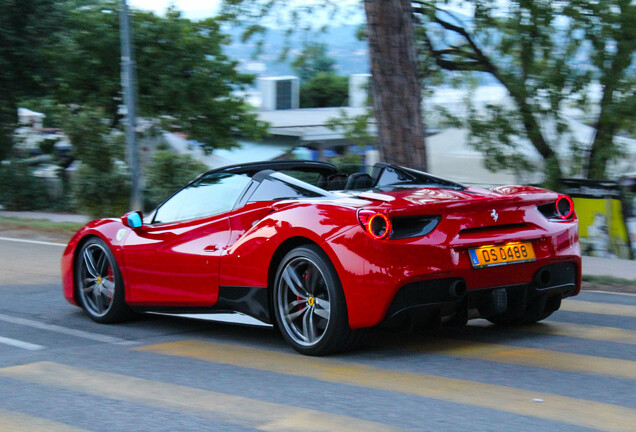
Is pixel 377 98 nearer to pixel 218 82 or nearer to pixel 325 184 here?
pixel 325 184

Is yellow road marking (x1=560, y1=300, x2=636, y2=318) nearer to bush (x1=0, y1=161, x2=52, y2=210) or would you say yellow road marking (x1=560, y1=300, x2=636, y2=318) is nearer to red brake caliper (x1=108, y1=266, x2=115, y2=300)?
red brake caliper (x1=108, y1=266, x2=115, y2=300)

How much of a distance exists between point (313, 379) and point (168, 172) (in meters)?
16.2

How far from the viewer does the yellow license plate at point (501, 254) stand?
5090mm

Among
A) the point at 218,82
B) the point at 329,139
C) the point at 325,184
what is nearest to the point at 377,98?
the point at 325,184

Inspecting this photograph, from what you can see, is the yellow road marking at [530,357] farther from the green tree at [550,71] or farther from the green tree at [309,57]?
the green tree at [309,57]

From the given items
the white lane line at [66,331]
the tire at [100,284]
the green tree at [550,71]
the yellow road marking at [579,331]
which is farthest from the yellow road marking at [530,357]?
the green tree at [550,71]

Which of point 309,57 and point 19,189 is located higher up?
point 309,57

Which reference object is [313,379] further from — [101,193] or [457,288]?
[101,193]

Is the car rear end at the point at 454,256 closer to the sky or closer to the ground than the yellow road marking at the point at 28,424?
closer to the sky

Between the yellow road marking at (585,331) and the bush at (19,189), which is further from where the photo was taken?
the bush at (19,189)

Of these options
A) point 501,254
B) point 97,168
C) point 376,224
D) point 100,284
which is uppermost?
point 376,224

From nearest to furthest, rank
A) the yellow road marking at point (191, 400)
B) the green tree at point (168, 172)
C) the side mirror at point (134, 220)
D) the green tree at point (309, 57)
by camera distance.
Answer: the yellow road marking at point (191, 400) → the side mirror at point (134, 220) → the green tree at point (309, 57) → the green tree at point (168, 172)

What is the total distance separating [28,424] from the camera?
4098mm

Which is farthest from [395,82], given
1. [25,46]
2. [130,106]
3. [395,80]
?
[25,46]
